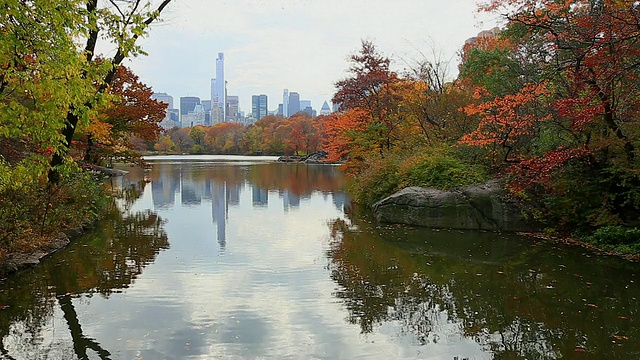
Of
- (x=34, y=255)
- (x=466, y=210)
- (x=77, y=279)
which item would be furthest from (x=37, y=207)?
(x=466, y=210)

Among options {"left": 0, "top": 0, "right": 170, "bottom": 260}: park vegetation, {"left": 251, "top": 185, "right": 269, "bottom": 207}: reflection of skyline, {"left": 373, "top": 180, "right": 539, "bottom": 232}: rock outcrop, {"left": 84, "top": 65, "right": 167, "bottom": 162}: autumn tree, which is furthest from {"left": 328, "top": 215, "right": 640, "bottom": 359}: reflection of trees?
{"left": 84, "top": 65, "right": 167, "bottom": 162}: autumn tree

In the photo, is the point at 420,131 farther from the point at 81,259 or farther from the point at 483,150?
the point at 81,259

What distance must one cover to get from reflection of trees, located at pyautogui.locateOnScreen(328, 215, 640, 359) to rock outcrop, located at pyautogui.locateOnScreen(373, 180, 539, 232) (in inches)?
70.8

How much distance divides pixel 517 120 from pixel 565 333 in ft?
26.1

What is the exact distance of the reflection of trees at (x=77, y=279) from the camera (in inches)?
218

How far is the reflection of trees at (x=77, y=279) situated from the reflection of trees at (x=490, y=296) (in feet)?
11.3

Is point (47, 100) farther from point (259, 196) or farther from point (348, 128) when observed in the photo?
point (348, 128)

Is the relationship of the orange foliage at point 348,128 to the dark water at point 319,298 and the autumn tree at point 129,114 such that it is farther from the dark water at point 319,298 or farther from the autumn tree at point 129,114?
the dark water at point 319,298

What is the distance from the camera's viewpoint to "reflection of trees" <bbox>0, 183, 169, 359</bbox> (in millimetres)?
5539

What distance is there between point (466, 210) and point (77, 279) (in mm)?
9106

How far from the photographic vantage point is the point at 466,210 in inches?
498

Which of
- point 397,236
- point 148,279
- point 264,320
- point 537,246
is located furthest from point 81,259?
point 537,246

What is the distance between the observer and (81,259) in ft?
29.5

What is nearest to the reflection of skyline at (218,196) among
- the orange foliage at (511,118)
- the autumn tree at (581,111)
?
the orange foliage at (511,118)
